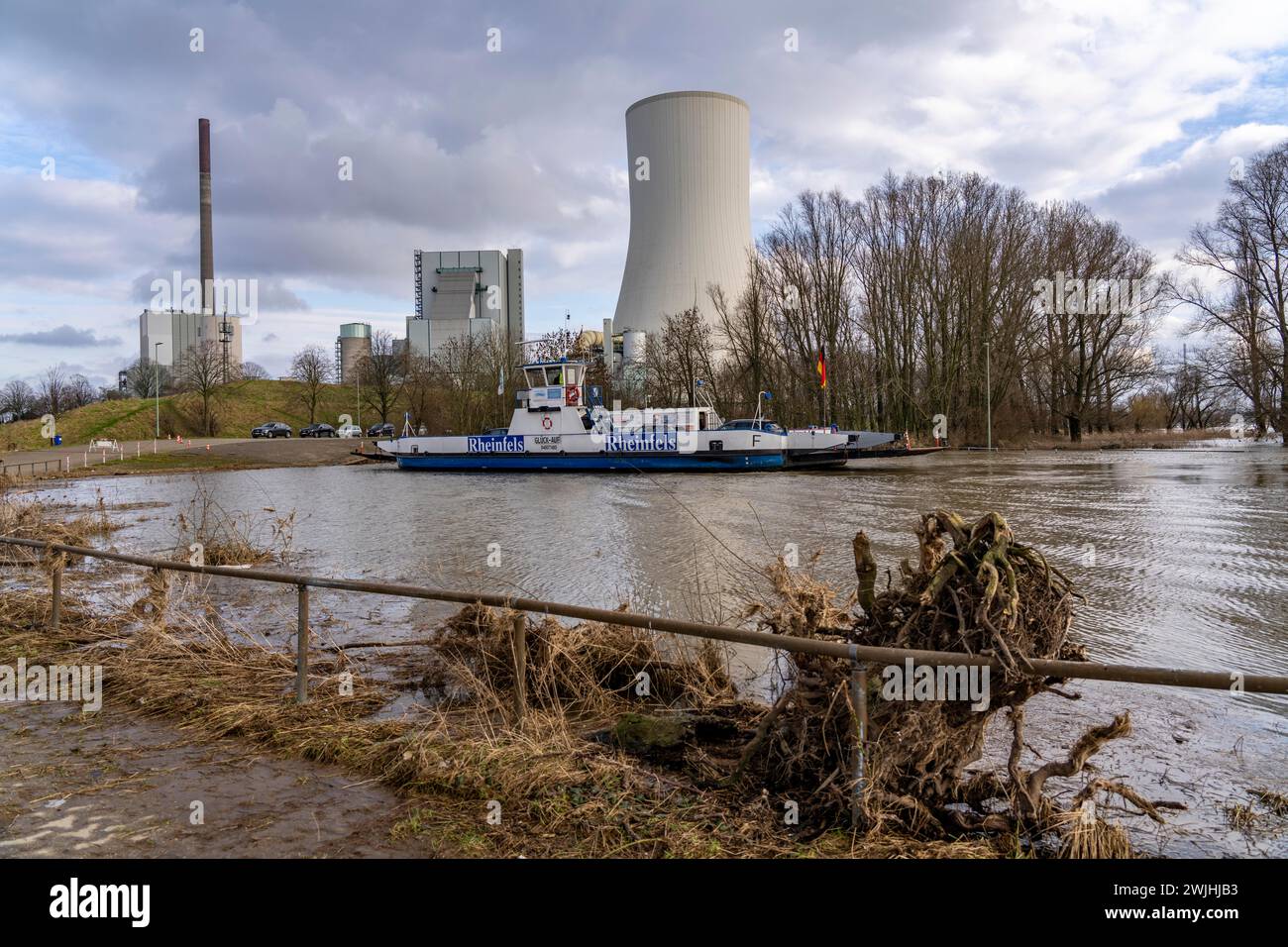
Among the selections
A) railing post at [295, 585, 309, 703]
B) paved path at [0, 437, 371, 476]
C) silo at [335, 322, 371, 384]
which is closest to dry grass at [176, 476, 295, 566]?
railing post at [295, 585, 309, 703]

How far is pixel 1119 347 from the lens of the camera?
177 ft

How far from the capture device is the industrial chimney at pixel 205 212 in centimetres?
7531

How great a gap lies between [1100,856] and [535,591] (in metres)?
7.38

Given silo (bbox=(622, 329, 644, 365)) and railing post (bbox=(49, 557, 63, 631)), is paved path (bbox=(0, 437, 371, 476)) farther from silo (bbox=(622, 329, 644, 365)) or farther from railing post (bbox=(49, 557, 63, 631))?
railing post (bbox=(49, 557, 63, 631))

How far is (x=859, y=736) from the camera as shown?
11.8ft

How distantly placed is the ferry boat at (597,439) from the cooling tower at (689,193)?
15.3m

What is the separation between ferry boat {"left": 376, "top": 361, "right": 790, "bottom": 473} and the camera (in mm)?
35812

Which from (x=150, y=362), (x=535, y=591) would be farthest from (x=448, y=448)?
(x=150, y=362)

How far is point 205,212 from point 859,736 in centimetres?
8811

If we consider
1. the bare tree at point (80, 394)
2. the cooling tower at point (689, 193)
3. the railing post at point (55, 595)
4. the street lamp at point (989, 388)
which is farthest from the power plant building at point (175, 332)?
the railing post at point (55, 595)

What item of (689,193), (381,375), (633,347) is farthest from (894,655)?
(381,375)

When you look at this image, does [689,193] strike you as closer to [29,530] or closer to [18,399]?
[29,530]
